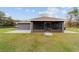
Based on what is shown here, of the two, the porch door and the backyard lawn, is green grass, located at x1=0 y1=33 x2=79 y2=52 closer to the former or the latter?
the backyard lawn

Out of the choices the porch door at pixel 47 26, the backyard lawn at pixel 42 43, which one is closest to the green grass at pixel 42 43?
the backyard lawn at pixel 42 43

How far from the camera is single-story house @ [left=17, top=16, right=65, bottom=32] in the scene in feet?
5.93

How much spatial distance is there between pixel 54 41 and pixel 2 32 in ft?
2.24

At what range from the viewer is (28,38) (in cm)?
181

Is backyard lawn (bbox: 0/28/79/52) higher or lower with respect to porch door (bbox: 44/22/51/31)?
lower

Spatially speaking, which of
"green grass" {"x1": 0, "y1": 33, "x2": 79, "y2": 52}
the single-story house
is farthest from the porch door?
"green grass" {"x1": 0, "y1": 33, "x2": 79, "y2": 52}

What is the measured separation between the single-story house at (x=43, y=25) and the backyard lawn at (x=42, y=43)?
8cm

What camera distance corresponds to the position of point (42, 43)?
180cm

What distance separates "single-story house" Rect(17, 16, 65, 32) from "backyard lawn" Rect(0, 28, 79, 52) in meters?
0.08

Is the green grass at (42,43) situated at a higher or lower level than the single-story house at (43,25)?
lower

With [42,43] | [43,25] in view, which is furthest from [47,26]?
[42,43]

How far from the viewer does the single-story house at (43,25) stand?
5.93 ft

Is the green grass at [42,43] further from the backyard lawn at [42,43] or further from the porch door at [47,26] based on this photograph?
the porch door at [47,26]

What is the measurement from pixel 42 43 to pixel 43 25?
235mm
